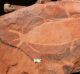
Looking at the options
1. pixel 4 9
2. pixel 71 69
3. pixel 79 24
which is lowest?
pixel 4 9

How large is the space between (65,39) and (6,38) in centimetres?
39

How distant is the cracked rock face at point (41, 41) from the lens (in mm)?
1042

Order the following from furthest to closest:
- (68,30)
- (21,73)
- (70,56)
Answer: (68,30) < (70,56) < (21,73)

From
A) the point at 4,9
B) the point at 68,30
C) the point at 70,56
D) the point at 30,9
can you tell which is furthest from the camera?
the point at 4,9

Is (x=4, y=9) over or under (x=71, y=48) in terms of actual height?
under

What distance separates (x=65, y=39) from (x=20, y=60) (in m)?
0.34

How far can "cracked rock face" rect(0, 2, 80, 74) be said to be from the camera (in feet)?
3.42

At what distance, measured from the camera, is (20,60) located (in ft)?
3.51

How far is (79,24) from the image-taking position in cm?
138

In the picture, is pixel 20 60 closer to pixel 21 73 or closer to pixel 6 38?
pixel 21 73

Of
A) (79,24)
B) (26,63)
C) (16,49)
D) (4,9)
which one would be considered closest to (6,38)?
(16,49)

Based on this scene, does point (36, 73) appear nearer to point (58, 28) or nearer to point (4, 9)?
point (58, 28)

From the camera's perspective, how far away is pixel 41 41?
1201 mm

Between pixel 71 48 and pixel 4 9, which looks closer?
pixel 71 48
